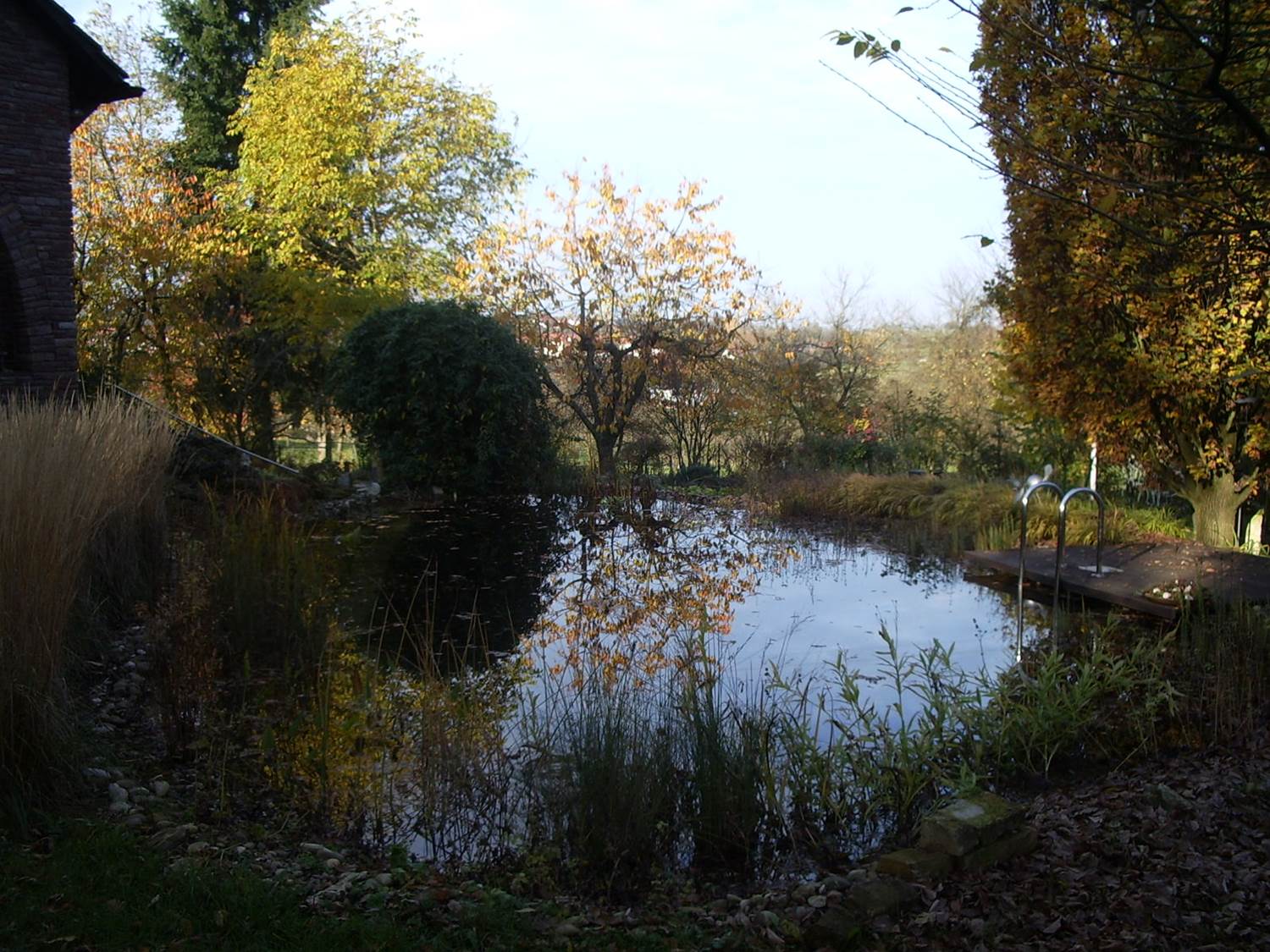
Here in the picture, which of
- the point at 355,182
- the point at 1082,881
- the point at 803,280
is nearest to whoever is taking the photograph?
the point at 1082,881

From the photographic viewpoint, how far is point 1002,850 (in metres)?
3.38

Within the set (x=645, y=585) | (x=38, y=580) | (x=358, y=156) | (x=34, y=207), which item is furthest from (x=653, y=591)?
(x=358, y=156)

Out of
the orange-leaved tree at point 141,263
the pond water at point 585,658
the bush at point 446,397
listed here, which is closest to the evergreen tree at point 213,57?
the orange-leaved tree at point 141,263

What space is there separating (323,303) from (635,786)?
622 inches

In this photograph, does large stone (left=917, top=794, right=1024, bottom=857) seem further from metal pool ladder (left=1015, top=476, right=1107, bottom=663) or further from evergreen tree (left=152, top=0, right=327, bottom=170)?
evergreen tree (left=152, top=0, right=327, bottom=170)

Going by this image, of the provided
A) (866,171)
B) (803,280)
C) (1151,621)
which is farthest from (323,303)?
(1151,621)

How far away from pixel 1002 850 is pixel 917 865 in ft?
1.08

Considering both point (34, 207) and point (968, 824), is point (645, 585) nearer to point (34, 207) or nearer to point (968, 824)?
point (968, 824)

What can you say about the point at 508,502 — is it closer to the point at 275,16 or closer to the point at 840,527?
the point at 840,527

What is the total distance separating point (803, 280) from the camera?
22.3 meters

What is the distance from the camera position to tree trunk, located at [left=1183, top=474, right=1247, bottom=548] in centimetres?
897

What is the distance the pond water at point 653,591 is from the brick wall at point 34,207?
374 cm

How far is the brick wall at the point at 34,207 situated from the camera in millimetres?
10359

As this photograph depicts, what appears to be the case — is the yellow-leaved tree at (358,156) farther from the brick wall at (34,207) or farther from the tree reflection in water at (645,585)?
the tree reflection in water at (645,585)
